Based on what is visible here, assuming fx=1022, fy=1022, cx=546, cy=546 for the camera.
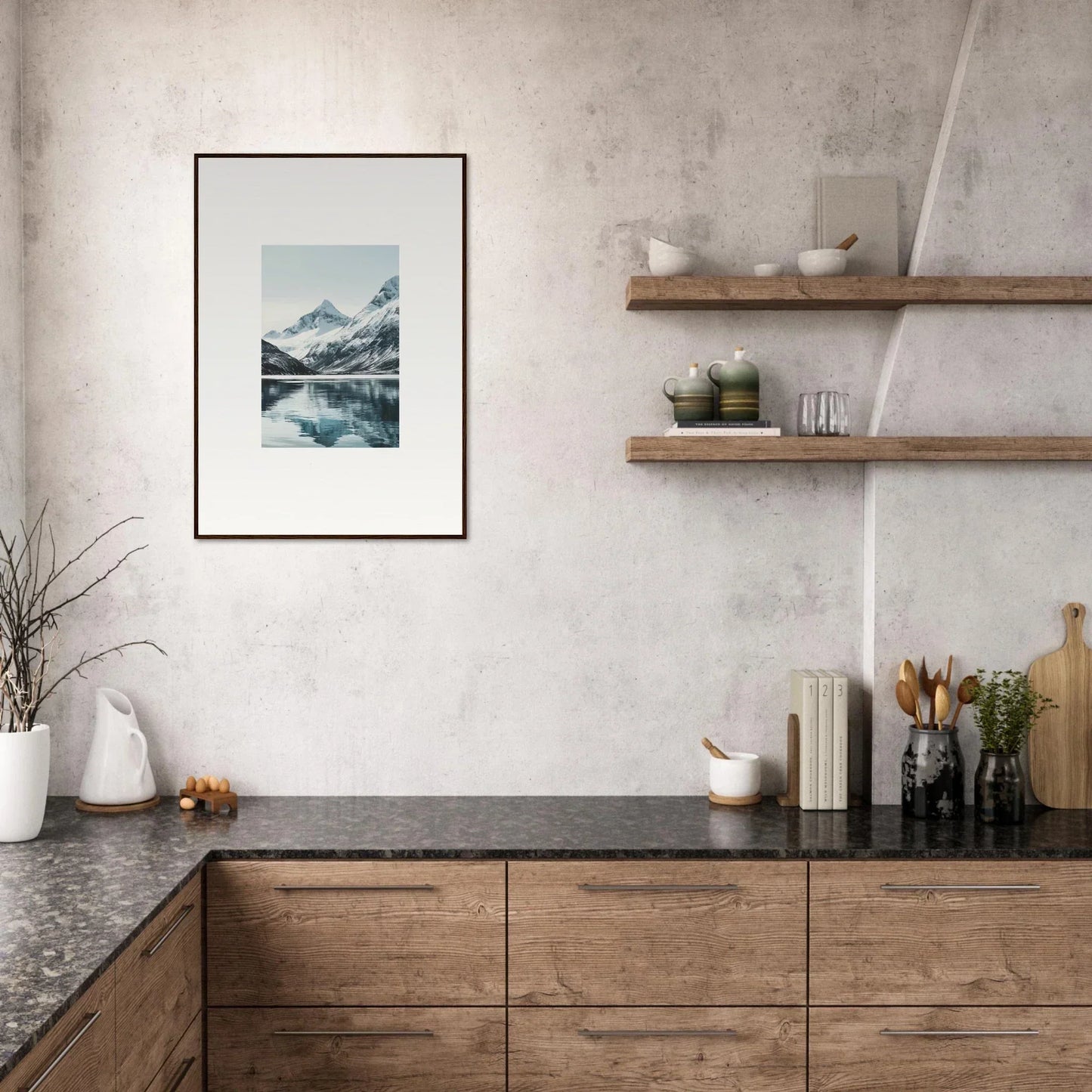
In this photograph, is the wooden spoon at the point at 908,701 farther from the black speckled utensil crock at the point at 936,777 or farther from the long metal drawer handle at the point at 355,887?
the long metal drawer handle at the point at 355,887

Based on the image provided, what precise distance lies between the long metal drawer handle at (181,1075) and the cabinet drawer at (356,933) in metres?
0.13

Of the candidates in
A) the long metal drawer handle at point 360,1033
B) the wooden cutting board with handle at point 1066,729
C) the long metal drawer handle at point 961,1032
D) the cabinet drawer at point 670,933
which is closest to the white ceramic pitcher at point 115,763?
the long metal drawer handle at point 360,1033

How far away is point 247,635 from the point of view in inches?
103

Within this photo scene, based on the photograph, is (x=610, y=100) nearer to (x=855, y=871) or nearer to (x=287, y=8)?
(x=287, y=8)

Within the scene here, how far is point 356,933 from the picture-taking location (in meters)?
2.11

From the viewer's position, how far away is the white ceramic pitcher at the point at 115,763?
245 centimetres

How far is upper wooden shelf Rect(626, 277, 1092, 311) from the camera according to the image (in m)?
2.42

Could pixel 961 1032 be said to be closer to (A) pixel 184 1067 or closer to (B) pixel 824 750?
(B) pixel 824 750

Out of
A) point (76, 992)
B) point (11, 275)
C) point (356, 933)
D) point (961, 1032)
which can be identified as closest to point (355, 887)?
point (356, 933)

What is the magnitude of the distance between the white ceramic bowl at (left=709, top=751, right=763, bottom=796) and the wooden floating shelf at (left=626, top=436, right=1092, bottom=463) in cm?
73

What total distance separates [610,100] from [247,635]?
5.38 feet

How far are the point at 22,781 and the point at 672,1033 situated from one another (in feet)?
4.77

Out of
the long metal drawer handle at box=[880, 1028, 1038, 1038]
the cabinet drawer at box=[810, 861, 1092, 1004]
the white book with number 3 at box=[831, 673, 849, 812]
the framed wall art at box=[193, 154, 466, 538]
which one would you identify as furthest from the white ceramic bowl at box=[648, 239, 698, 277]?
the long metal drawer handle at box=[880, 1028, 1038, 1038]

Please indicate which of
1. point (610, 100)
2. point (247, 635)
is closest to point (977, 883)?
point (247, 635)
